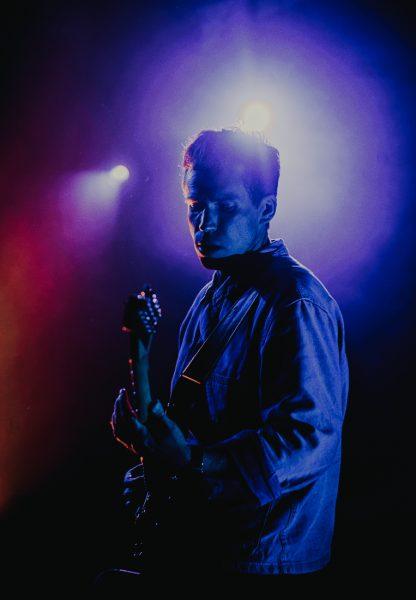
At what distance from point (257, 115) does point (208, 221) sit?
2.15 meters

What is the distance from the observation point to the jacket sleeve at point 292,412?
114 centimetres

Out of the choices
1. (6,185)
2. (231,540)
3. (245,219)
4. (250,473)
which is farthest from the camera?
(6,185)

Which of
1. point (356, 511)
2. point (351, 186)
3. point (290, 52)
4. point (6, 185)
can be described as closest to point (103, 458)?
point (356, 511)

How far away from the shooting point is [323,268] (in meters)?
3.09

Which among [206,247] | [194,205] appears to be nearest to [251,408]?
[206,247]

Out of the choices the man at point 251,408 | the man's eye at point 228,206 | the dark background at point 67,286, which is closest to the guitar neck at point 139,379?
the man at point 251,408

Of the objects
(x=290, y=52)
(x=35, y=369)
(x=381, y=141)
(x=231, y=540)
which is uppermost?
(x=290, y=52)

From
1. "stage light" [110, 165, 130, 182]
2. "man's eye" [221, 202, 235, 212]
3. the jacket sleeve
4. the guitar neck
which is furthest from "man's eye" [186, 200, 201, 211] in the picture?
"stage light" [110, 165, 130, 182]

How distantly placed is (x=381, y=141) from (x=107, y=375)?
350 centimetres

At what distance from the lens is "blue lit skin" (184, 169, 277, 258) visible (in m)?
1.78

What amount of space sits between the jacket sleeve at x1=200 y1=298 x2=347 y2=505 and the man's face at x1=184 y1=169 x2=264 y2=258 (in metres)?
0.52

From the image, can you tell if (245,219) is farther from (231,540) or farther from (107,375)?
(107,375)

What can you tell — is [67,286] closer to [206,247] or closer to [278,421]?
[206,247]

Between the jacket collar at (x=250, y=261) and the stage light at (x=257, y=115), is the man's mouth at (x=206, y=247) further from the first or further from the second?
the stage light at (x=257, y=115)
